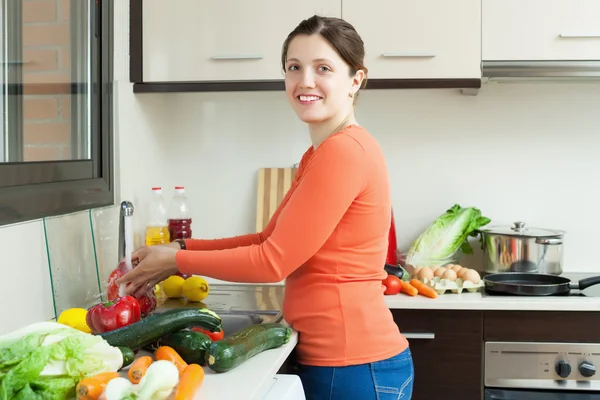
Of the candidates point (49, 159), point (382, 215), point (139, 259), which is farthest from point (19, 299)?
point (382, 215)

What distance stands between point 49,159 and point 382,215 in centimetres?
92

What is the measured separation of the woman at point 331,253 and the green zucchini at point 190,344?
0.17 m

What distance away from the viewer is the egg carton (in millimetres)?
2373

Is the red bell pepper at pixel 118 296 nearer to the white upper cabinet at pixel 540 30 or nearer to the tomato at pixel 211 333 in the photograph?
the tomato at pixel 211 333

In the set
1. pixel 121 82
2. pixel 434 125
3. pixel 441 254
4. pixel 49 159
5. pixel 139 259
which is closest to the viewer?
pixel 139 259

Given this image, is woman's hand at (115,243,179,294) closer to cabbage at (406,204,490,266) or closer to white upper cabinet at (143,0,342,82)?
white upper cabinet at (143,0,342,82)

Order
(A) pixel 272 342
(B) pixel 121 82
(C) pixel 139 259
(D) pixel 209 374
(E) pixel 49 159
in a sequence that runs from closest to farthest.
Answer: (D) pixel 209 374 → (A) pixel 272 342 → (C) pixel 139 259 → (E) pixel 49 159 → (B) pixel 121 82

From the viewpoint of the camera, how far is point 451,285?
7.80ft

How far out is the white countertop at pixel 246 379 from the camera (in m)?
1.32

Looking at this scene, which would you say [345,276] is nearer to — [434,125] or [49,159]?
[49,159]

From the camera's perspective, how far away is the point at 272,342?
161cm

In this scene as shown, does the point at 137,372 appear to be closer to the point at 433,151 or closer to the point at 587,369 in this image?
the point at 587,369

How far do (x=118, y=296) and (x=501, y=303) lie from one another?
1.14 meters

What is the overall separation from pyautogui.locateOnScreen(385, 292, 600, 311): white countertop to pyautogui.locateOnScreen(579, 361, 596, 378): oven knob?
0.56 ft
